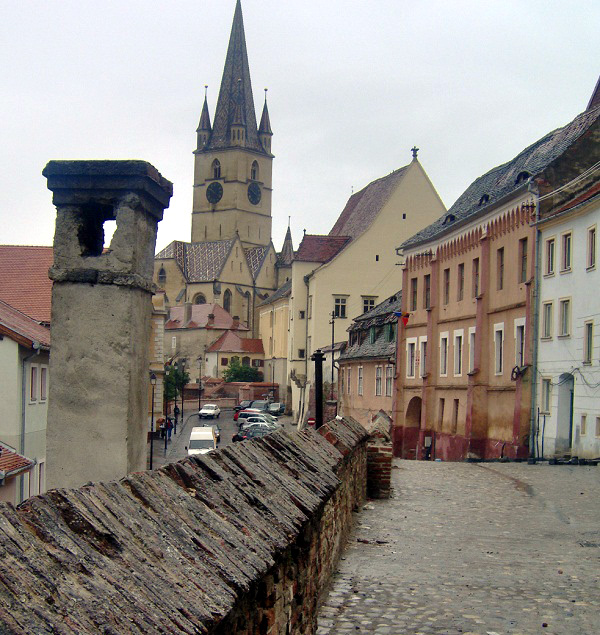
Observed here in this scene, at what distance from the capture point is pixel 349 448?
462 inches

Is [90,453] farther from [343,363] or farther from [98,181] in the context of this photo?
[343,363]

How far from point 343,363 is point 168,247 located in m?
102

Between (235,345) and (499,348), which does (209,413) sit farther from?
(499,348)

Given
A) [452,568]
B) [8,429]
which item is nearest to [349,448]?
[452,568]

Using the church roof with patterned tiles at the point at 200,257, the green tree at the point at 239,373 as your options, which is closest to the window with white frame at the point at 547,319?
the green tree at the point at 239,373

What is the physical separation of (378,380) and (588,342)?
25.1 metres

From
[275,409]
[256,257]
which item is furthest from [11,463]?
[256,257]

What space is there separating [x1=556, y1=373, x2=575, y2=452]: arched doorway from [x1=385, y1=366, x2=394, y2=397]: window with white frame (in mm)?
20086

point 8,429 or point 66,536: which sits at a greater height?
point 66,536

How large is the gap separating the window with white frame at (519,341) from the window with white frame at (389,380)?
53.4ft

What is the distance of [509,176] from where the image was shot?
40.9 metres

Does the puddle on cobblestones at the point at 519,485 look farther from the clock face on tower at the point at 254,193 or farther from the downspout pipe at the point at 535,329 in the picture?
the clock face on tower at the point at 254,193

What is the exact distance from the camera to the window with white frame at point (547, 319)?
33312 mm

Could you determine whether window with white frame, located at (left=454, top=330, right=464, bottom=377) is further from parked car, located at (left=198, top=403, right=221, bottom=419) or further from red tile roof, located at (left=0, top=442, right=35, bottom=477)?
parked car, located at (left=198, top=403, right=221, bottom=419)
